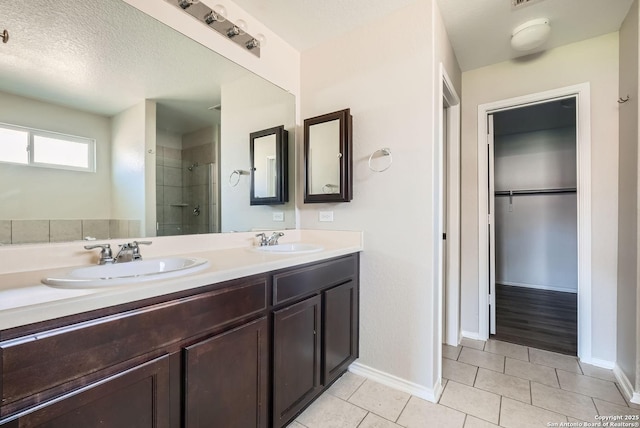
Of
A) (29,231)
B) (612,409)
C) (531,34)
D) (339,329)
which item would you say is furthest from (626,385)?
(29,231)

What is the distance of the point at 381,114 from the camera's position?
187cm

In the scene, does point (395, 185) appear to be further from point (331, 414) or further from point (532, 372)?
point (532, 372)

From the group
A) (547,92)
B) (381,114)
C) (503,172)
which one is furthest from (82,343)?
Result: (503,172)

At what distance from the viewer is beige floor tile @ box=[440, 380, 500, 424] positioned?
60.8 inches

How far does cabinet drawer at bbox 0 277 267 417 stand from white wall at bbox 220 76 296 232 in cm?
84

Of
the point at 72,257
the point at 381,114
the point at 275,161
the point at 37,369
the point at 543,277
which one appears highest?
the point at 381,114

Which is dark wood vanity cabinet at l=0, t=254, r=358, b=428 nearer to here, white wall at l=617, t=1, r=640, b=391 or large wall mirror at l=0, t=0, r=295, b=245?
large wall mirror at l=0, t=0, r=295, b=245

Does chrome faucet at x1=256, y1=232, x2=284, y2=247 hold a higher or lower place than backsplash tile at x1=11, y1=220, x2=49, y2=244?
lower

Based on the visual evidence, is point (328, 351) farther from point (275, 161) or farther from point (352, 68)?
point (352, 68)

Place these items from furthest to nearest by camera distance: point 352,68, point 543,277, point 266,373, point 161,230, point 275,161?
point 543,277 < point 275,161 < point 352,68 < point 161,230 < point 266,373

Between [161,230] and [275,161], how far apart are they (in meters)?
0.98

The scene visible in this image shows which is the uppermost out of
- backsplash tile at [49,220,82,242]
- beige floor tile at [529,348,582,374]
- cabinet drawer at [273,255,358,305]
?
backsplash tile at [49,220,82,242]

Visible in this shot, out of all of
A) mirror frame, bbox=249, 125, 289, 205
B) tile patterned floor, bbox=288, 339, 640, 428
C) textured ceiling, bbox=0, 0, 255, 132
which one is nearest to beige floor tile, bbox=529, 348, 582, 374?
tile patterned floor, bbox=288, 339, 640, 428

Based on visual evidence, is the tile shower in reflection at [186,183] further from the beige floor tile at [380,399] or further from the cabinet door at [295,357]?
the beige floor tile at [380,399]
